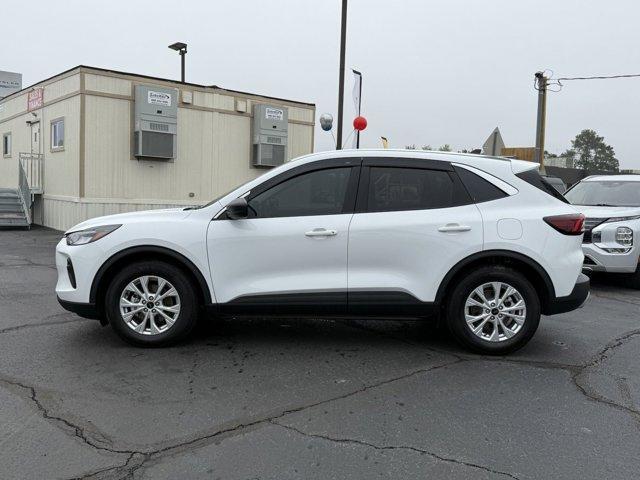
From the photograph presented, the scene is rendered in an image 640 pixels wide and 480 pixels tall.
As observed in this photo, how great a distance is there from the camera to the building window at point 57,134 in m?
15.7

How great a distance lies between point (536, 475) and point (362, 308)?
82.8 inches

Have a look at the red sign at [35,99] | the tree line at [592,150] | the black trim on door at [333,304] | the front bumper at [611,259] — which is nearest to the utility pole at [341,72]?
the front bumper at [611,259]

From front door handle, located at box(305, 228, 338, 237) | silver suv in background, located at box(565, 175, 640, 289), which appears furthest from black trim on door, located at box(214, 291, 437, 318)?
silver suv in background, located at box(565, 175, 640, 289)

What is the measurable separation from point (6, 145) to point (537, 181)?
1956 centimetres

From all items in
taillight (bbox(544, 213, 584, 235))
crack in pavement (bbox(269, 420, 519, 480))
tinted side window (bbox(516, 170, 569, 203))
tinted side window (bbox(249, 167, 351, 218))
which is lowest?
crack in pavement (bbox(269, 420, 519, 480))

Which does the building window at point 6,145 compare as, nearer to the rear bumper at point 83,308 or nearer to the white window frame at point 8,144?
the white window frame at point 8,144

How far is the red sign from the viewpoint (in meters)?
16.7

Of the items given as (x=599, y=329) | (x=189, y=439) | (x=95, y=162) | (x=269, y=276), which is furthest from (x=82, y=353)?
(x=95, y=162)

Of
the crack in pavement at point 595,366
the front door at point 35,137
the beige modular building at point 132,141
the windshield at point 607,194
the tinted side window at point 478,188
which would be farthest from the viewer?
the front door at point 35,137

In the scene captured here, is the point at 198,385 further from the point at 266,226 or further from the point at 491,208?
the point at 491,208

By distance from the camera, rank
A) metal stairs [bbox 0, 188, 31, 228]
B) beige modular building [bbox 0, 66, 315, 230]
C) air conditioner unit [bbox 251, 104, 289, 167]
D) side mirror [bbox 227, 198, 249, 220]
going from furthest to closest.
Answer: air conditioner unit [bbox 251, 104, 289, 167] < metal stairs [bbox 0, 188, 31, 228] < beige modular building [bbox 0, 66, 315, 230] < side mirror [bbox 227, 198, 249, 220]

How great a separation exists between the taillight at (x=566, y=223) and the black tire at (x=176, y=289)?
3.03 meters

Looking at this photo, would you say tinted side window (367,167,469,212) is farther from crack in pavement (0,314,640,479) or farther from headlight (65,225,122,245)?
headlight (65,225,122,245)

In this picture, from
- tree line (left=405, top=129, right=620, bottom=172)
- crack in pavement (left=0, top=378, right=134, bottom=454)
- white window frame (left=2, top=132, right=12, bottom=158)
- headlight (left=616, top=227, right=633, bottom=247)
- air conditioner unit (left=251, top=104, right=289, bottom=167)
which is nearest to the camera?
crack in pavement (left=0, top=378, right=134, bottom=454)
